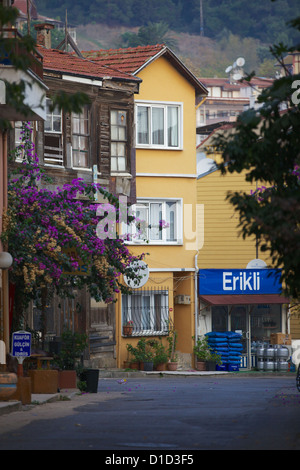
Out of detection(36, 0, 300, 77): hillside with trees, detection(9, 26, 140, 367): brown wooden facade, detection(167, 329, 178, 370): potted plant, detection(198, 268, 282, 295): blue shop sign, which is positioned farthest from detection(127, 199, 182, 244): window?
detection(36, 0, 300, 77): hillside with trees

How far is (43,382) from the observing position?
73.6ft

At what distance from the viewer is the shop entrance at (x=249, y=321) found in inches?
1563

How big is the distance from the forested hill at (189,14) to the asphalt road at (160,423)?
15859 cm

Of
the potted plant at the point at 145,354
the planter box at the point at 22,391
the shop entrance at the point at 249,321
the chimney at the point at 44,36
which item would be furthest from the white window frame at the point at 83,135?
the planter box at the point at 22,391

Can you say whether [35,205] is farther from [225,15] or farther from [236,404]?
[225,15]

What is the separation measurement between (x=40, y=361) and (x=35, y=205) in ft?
11.4

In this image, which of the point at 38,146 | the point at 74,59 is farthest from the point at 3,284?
the point at 74,59

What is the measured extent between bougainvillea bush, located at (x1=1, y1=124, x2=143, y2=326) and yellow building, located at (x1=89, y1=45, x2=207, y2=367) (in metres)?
10.8

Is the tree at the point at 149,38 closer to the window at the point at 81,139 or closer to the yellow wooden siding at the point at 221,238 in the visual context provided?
the yellow wooden siding at the point at 221,238

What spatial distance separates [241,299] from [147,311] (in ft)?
14.1

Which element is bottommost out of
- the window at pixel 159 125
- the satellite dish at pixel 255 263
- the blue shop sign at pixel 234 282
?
the blue shop sign at pixel 234 282

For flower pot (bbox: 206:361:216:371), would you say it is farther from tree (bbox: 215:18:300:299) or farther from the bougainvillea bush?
tree (bbox: 215:18:300:299)

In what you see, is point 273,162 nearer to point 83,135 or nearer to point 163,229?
point 83,135

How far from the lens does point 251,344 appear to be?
39625 millimetres
